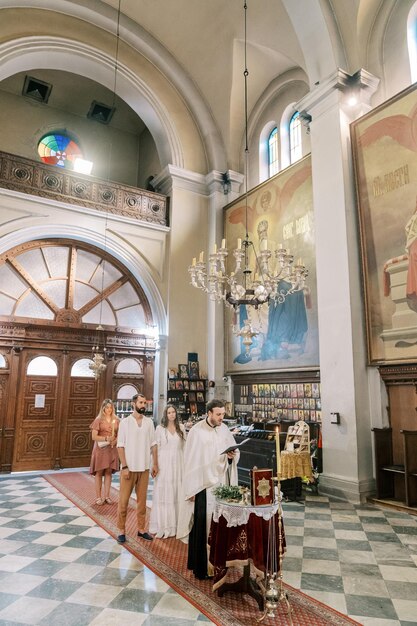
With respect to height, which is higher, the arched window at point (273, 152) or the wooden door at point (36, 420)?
the arched window at point (273, 152)

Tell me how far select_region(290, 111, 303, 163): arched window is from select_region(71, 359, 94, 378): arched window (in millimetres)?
7330

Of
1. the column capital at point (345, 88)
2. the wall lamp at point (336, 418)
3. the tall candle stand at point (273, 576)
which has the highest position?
the column capital at point (345, 88)

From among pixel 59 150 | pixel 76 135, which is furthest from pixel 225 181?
pixel 59 150

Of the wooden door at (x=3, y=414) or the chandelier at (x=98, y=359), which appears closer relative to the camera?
the wooden door at (x=3, y=414)

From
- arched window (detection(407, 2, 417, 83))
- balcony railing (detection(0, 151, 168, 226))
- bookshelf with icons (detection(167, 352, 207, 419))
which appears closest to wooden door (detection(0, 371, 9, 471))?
bookshelf with icons (detection(167, 352, 207, 419))

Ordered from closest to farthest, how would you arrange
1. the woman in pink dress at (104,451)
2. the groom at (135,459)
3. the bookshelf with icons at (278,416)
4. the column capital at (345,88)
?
the groom at (135,459)
the woman in pink dress at (104,451)
the bookshelf with icons at (278,416)
the column capital at (345,88)

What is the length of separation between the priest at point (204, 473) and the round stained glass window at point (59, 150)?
11.4 metres

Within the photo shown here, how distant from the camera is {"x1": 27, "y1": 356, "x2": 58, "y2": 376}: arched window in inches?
410

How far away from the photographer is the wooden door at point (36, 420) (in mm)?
10008

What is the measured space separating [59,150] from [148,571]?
12423 millimetres

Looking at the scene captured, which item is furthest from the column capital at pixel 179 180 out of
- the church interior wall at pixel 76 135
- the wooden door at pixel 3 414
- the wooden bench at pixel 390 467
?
the wooden bench at pixel 390 467

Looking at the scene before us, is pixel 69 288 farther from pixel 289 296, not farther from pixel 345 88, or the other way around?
pixel 345 88

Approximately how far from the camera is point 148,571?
14.0 feet

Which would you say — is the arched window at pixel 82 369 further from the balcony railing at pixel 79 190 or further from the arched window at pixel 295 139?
the arched window at pixel 295 139
